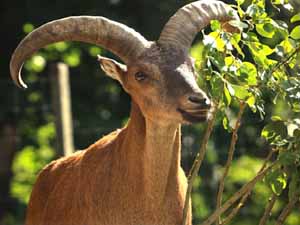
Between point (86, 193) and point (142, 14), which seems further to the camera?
point (142, 14)

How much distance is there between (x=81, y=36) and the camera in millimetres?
7273

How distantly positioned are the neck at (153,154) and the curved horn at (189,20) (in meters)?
0.55

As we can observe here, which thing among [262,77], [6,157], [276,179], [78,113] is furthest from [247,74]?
[6,157]

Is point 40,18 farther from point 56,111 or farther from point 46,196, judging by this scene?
point 46,196

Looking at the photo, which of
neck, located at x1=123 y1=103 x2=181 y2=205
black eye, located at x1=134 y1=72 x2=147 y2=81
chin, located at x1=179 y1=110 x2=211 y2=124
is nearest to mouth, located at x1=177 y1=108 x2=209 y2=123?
chin, located at x1=179 y1=110 x2=211 y2=124

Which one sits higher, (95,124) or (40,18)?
(40,18)

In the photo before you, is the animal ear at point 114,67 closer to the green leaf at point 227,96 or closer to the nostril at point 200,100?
the nostril at point 200,100

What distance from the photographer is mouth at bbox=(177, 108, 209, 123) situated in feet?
22.0

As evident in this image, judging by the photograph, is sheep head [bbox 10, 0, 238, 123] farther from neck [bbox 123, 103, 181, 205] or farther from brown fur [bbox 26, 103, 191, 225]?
brown fur [bbox 26, 103, 191, 225]

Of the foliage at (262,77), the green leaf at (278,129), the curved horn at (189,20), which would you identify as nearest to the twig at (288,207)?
the foliage at (262,77)

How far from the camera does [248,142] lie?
40.6 feet

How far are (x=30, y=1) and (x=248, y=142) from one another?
3464 mm

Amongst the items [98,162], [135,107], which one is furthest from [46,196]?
[135,107]

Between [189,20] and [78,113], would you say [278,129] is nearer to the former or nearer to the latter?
[189,20]
